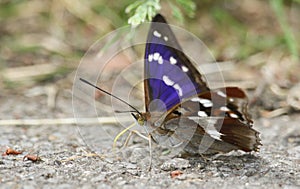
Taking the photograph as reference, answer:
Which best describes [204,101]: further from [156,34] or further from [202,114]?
[156,34]

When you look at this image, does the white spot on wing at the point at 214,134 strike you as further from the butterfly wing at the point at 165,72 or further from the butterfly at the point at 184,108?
the butterfly wing at the point at 165,72

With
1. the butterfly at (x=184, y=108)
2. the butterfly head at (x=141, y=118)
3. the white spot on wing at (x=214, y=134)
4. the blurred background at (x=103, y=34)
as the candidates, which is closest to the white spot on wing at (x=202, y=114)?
the butterfly at (x=184, y=108)

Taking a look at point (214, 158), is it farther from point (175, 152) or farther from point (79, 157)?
point (79, 157)

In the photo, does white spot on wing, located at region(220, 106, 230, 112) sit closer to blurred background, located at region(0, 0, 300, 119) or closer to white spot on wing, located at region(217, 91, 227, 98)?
white spot on wing, located at region(217, 91, 227, 98)

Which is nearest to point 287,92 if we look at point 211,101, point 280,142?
point 280,142

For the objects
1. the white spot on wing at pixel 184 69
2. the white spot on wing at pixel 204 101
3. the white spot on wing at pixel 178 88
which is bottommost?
the white spot on wing at pixel 204 101

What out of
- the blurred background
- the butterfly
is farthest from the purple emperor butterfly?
the blurred background

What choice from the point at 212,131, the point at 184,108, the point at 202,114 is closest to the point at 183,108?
the point at 184,108
